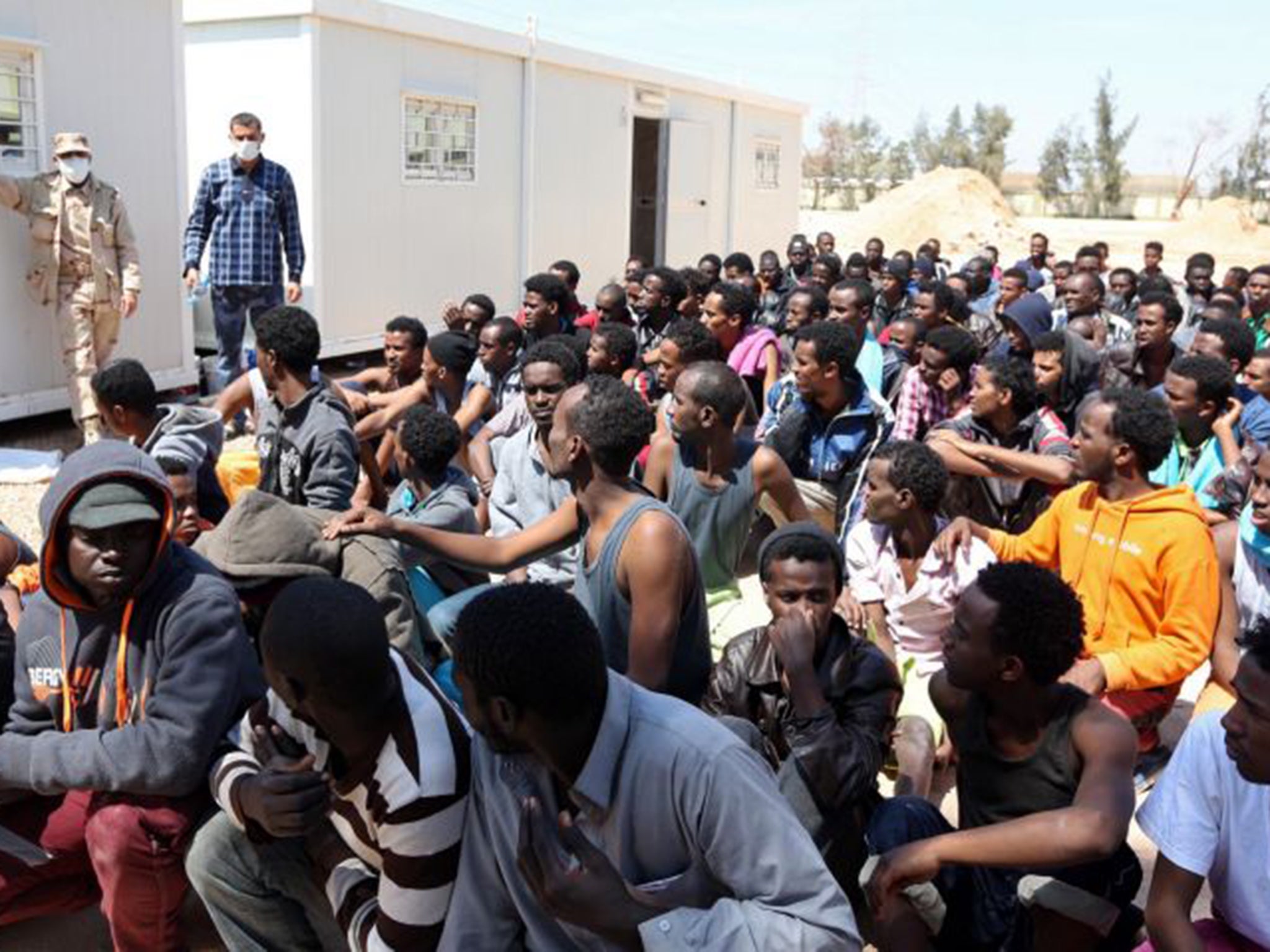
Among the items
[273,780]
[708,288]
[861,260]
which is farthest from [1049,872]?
[861,260]

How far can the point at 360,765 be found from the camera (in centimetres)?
204

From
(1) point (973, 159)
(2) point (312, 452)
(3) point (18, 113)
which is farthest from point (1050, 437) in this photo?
(1) point (973, 159)

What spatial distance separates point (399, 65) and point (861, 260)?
4575mm

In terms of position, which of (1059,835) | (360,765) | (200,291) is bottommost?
(1059,835)

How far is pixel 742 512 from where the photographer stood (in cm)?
406

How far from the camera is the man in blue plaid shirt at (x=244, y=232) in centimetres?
856

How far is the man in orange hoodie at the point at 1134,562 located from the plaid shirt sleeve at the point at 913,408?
6.54 feet

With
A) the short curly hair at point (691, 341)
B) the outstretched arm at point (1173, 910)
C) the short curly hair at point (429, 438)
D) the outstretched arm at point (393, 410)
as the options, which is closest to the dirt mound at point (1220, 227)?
the short curly hair at point (691, 341)

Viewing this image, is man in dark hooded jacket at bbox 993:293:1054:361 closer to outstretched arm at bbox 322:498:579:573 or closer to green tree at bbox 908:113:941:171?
outstretched arm at bbox 322:498:579:573

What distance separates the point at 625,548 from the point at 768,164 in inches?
667

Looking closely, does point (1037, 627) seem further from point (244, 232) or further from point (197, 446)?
point (244, 232)

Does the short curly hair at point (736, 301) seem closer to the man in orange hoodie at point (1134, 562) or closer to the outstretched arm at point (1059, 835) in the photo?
the man in orange hoodie at point (1134, 562)

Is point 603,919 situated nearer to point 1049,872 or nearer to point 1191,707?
point 1049,872

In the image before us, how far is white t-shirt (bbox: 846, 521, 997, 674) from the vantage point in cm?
385
